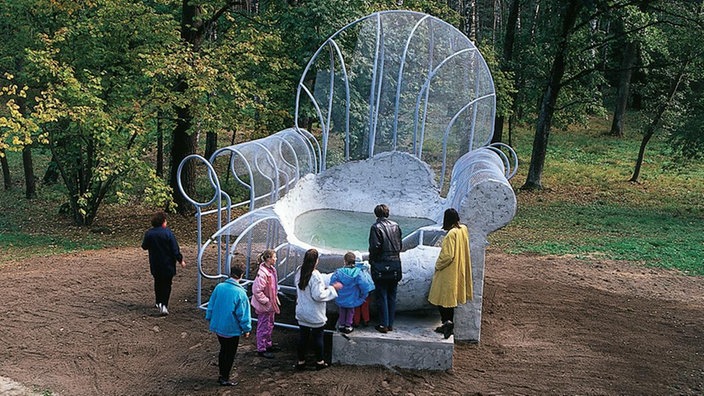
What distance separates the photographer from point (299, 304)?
6.45 metres

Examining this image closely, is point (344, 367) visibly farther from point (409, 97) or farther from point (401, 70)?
point (409, 97)

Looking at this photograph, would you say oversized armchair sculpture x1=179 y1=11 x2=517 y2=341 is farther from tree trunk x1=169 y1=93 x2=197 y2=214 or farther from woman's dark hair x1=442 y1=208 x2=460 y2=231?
tree trunk x1=169 y1=93 x2=197 y2=214

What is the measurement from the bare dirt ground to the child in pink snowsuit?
0.78 feet

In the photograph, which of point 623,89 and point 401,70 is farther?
point 623,89

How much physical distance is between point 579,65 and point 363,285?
56.2 feet

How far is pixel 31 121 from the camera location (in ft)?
34.9

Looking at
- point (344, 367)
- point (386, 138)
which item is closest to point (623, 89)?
point (386, 138)

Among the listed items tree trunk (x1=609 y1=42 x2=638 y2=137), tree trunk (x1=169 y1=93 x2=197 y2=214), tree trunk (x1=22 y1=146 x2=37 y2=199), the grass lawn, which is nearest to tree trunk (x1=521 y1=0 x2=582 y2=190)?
the grass lawn

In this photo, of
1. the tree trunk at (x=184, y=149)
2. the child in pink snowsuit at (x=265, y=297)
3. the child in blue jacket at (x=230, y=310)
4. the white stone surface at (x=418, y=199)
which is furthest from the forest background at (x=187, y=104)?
the child in blue jacket at (x=230, y=310)

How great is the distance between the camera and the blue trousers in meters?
6.84

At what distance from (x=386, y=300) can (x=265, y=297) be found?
51.2 inches

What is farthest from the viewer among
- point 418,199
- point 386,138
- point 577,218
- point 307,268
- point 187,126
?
point 577,218

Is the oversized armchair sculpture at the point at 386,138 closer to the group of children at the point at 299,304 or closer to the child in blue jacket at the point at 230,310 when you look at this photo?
the group of children at the point at 299,304

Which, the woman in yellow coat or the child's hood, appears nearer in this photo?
the child's hood
